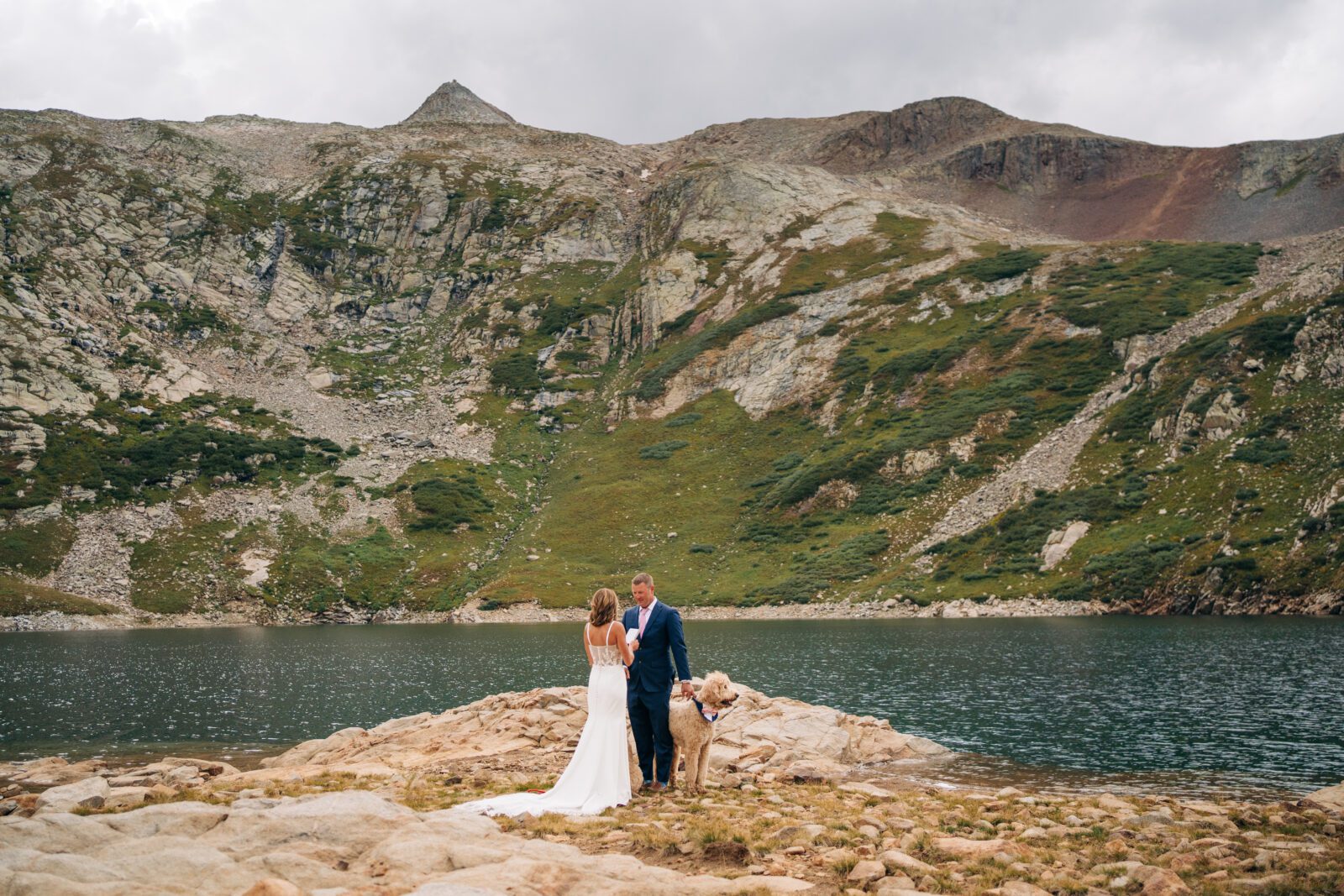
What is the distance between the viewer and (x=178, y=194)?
185000mm

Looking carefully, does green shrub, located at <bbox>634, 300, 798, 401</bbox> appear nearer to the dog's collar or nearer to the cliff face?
the cliff face

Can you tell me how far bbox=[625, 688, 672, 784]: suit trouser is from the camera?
16.0 metres

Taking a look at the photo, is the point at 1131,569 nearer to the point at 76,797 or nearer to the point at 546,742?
the point at 546,742

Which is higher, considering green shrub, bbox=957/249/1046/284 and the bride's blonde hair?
green shrub, bbox=957/249/1046/284

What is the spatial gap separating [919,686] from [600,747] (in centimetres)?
3238

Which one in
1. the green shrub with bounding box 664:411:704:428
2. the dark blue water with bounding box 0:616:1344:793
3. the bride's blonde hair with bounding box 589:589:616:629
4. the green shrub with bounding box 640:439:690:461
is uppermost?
the green shrub with bounding box 664:411:704:428

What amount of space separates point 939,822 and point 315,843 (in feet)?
35.2

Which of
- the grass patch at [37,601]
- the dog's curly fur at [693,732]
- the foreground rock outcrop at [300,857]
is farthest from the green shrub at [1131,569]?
the grass patch at [37,601]

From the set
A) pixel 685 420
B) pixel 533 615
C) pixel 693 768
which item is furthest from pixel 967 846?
pixel 685 420

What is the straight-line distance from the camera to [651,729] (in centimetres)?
1645

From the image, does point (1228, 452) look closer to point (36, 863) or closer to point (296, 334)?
point (36, 863)

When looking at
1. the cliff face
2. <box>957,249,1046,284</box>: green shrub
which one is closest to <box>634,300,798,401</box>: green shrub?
the cliff face

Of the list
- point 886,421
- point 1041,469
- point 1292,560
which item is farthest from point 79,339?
point 1292,560

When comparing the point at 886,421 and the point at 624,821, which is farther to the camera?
the point at 886,421
